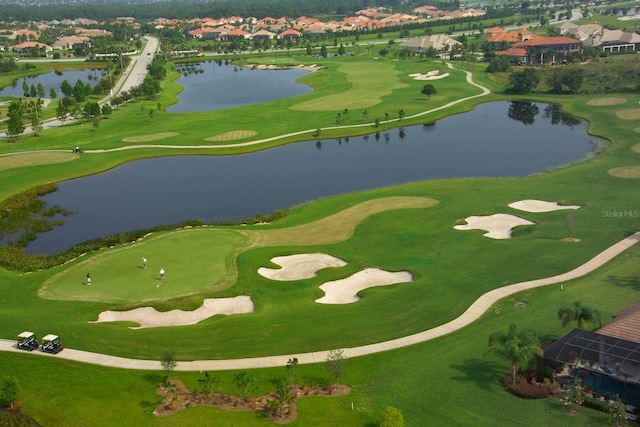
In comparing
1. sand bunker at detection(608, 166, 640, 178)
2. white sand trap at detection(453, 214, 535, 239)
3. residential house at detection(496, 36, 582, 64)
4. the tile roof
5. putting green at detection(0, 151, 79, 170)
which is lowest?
white sand trap at detection(453, 214, 535, 239)

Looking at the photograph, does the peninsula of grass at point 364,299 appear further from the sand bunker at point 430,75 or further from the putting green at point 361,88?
the sand bunker at point 430,75

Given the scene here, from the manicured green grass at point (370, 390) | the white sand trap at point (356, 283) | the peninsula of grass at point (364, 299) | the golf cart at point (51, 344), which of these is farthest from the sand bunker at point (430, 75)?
the golf cart at point (51, 344)

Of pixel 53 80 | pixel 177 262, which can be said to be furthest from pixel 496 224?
pixel 53 80

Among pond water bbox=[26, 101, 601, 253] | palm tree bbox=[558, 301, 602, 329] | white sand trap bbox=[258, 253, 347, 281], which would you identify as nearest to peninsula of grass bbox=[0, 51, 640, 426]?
white sand trap bbox=[258, 253, 347, 281]

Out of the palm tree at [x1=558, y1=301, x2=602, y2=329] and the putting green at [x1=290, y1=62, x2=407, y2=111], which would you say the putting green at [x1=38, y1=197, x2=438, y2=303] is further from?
the putting green at [x1=290, y1=62, x2=407, y2=111]

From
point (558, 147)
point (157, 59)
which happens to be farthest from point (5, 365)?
point (157, 59)

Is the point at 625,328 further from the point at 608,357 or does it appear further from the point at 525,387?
the point at 525,387
